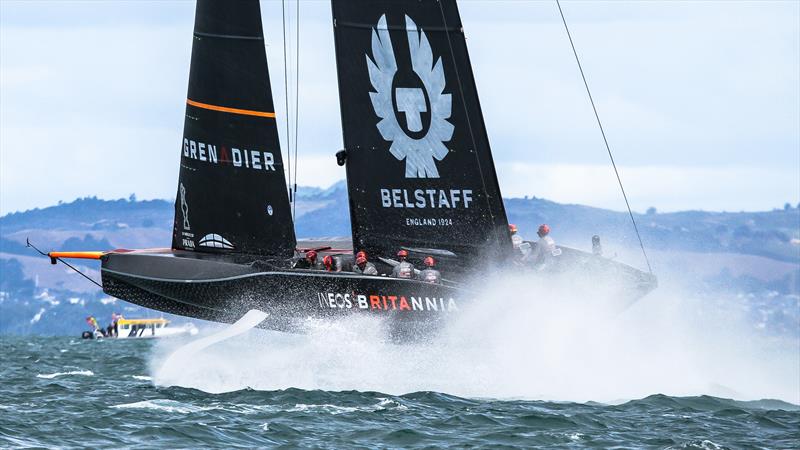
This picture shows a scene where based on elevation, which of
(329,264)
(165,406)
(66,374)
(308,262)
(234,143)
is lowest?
Result: (165,406)

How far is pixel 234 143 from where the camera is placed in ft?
74.3

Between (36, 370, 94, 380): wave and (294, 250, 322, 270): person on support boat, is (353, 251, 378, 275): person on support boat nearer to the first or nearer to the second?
(294, 250, 322, 270): person on support boat

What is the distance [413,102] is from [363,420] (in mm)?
5945

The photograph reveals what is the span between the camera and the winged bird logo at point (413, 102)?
68.8 feet

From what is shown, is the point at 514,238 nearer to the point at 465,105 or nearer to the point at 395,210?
the point at 395,210

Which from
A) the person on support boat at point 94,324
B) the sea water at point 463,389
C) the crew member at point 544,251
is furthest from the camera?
the person on support boat at point 94,324

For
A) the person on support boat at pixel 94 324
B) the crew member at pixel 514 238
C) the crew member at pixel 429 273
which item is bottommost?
the crew member at pixel 429 273

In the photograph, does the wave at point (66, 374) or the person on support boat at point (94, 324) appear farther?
the person on support boat at point (94, 324)

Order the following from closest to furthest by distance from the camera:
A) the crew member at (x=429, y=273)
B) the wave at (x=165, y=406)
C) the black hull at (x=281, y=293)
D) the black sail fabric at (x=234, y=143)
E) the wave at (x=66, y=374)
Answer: the wave at (x=165, y=406) → the black hull at (x=281, y=293) → the crew member at (x=429, y=273) → the black sail fabric at (x=234, y=143) → the wave at (x=66, y=374)

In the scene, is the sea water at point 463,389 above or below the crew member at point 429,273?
below

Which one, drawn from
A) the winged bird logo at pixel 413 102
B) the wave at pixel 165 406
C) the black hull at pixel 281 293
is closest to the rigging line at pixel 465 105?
the winged bird logo at pixel 413 102

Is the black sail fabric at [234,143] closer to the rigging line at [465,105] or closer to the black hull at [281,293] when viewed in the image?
the black hull at [281,293]

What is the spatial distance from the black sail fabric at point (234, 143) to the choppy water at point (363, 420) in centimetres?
311

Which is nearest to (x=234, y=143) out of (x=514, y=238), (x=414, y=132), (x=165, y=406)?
(x=414, y=132)
